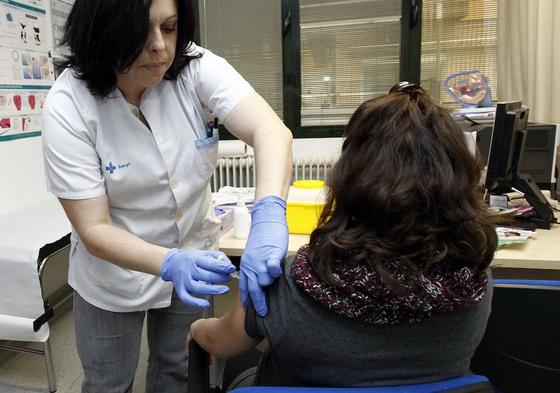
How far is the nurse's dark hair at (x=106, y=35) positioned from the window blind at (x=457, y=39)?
9.30 ft

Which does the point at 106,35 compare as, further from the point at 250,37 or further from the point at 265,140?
the point at 250,37

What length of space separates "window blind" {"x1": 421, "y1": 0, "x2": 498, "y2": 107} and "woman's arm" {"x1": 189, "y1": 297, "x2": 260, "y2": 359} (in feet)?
9.50

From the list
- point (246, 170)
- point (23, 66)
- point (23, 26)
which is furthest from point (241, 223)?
point (246, 170)

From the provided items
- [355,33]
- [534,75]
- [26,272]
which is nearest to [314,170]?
[355,33]

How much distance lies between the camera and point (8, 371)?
80.3 inches

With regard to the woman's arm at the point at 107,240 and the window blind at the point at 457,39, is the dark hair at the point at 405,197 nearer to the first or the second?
the woman's arm at the point at 107,240

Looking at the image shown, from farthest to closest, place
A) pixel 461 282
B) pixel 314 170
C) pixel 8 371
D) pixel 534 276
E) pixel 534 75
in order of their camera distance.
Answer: pixel 314 170
pixel 534 75
pixel 8 371
pixel 534 276
pixel 461 282

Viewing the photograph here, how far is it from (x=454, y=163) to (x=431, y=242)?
138 mm

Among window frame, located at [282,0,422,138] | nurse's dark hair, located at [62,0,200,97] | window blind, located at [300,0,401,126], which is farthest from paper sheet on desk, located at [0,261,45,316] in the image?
window blind, located at [300,0,401,126]

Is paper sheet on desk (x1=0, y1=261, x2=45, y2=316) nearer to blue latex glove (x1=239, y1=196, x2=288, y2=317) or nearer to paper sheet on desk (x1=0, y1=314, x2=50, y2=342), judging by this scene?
paper sheet on desk (x1=0, y1=314, x2=50, y2=342)

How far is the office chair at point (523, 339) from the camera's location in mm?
1002

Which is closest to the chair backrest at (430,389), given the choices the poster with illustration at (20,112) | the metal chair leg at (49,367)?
the metal chair leg at (49,367)

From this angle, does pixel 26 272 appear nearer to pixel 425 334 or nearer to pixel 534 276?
pixel 425 334

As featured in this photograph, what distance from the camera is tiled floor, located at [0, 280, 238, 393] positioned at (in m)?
1.89
